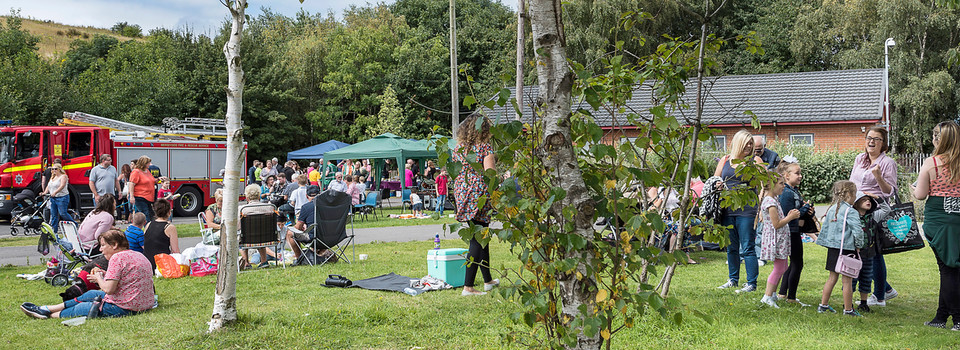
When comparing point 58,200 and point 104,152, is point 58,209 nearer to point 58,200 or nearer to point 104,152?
point 58,200

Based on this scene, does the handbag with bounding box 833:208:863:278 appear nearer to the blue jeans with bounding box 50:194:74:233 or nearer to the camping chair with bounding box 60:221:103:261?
the camping chair with bounding box 60:221:103:261

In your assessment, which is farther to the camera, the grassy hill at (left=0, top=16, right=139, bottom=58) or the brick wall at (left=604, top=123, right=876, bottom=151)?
the grassy hill at (left=0, top=16, right=139, bottom=58)

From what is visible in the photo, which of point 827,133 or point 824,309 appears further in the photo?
point 827,133

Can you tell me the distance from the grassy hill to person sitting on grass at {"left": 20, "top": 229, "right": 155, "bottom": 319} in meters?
64.3

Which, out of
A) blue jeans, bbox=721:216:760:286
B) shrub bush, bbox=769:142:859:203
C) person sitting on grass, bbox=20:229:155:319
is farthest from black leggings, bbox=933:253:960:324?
shrub bush, bbox=769:142:859:203

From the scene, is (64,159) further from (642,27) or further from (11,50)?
(11,50)

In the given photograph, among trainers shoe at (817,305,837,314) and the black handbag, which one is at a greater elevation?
trainers shoe at (817,305,837,314)

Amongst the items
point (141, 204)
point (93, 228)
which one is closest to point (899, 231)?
point (93, 228)

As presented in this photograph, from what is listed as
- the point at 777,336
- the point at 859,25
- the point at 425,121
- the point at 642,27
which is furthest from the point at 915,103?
the point at 777,336

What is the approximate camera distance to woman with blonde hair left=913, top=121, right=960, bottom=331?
17.6ft

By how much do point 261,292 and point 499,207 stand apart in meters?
5.32

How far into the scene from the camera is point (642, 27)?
3500 cm

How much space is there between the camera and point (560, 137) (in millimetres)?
2793

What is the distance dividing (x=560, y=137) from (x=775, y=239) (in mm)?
4223
